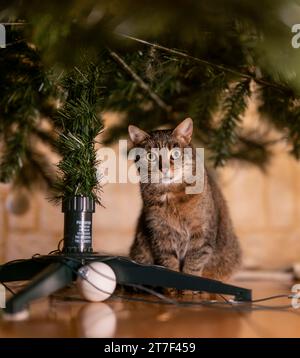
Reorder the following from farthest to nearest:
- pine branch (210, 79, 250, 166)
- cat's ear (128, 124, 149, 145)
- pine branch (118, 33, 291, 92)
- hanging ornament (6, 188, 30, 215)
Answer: hanging ornament (6, 188, 30, 215)
cat's ear (128, 124, 149, 145)
pine branch (210, 79, 250, 166)
pine branch (118, 33, 291, 92)

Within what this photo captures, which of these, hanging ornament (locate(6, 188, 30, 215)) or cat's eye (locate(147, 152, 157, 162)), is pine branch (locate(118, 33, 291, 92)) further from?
hanging ornament (locate(6, 188, 30, 215))

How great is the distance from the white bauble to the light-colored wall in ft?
3.52

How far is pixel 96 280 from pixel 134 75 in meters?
0.59

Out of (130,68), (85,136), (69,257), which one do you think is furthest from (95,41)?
(130,68)

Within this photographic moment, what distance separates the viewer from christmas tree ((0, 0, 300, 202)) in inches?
23.7

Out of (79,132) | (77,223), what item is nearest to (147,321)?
(77,223)

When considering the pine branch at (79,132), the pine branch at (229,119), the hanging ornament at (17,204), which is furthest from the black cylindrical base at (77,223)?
the hanging ornament at (17,204)

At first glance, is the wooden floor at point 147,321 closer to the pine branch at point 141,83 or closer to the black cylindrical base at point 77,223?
the black cylindrical base at point 77,223

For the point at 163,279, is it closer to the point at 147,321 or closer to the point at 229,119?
the point at 147,321

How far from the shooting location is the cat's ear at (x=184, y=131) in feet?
3.90

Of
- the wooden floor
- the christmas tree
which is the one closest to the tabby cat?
the christmas tree

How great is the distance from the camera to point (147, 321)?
2.44 ft

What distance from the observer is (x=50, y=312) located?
2.71 ft
